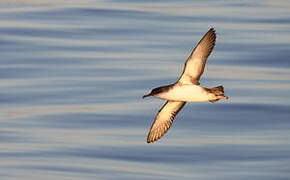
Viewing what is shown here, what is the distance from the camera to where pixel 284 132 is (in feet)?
60.8

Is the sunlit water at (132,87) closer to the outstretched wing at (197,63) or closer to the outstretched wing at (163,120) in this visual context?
the outstretched wing at (163,120)

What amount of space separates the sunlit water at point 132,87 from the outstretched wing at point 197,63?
10.2 ft

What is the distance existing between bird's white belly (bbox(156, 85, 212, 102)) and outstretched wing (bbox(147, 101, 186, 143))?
955mm

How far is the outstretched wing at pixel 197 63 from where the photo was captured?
44.0ft

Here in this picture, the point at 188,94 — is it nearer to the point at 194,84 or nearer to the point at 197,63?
the point at 194,84

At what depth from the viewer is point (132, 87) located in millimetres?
20750

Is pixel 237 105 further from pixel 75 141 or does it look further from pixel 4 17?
pixel 4 17

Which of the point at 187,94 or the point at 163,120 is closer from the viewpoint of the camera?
the point at 187,94

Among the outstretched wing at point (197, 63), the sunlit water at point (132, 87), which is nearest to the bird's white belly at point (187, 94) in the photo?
the outstretched wing at point (197, 63)

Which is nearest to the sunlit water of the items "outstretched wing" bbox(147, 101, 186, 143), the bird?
"outstretched wing" bbox(147, 101, 186, 143)

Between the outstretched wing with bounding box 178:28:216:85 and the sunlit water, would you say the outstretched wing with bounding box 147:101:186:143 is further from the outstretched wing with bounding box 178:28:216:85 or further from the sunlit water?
the sunlit water

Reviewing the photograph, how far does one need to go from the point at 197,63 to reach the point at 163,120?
1092mm

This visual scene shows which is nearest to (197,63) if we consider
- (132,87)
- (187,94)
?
(187,94)

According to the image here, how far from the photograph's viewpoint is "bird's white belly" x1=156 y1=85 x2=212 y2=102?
1302 centimetres
